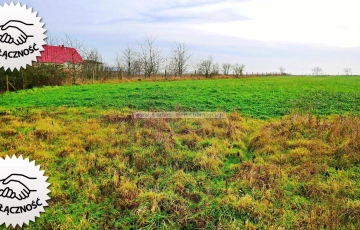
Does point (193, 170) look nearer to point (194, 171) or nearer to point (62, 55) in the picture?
point (194, 171)

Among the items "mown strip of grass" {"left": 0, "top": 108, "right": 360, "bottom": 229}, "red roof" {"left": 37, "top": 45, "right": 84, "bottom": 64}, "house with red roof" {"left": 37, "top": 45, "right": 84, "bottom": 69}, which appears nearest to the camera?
"mown strip of grass" {"left": 0, "top": 108, "right": 360, "bottom": 229}

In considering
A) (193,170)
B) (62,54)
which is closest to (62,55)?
(62,54)

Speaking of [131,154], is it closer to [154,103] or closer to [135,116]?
[135,116]

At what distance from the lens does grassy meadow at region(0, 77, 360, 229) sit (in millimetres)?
4270

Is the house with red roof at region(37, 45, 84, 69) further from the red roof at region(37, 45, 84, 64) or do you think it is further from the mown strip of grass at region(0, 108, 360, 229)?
the mown strip of grass at region(0, 108, 360, 229)

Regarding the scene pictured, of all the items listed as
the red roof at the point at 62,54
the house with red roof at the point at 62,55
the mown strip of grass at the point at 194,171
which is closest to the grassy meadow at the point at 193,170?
the mown strip of grass at the point at 194,171

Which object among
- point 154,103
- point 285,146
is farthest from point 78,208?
point 154,103

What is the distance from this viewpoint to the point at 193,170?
5.70m

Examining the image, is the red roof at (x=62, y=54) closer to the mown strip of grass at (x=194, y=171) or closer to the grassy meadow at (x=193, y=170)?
the grassy meadow at (x=193, y=170)

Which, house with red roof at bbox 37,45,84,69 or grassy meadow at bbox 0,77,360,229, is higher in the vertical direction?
house with red roof at bbox 37,45,84,69

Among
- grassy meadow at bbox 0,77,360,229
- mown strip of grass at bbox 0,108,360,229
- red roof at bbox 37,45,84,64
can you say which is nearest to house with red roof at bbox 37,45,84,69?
red roof at bbox 37,45,84,64

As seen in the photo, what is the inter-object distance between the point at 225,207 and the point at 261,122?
4.91 meters

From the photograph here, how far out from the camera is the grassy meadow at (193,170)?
14.0 ft

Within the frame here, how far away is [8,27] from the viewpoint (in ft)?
9.59
